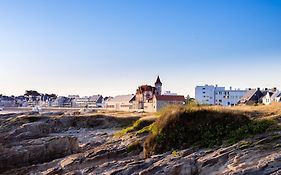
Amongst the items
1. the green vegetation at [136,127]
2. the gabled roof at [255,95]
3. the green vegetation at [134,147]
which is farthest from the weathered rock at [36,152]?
the gabled roof at [255,95]

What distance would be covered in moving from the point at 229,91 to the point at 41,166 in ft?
413

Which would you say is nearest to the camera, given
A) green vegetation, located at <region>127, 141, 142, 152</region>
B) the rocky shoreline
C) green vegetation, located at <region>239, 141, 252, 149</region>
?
the rocky shoreline

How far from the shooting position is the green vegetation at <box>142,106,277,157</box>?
1719 cm

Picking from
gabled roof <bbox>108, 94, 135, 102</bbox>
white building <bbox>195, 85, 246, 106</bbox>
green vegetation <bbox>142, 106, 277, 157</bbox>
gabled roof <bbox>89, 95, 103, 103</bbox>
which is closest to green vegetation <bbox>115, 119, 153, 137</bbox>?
green vegetation <bbox>142, 106, 277, 157</bbox>

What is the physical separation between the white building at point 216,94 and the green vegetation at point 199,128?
121566 millimetres

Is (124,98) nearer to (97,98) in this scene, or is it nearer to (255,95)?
(255,95)

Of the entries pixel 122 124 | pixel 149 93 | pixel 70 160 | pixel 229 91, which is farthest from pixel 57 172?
pixel 229 91

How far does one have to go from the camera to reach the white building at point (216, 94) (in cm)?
13988

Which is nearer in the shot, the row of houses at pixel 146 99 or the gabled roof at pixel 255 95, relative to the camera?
the gabled roof at pixel 255 95

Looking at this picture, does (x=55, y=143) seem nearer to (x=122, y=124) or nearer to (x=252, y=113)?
(x=252, y=113)

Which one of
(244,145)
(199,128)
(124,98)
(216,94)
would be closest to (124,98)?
(124,98)

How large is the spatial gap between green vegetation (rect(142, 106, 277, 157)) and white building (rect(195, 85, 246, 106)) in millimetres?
121566

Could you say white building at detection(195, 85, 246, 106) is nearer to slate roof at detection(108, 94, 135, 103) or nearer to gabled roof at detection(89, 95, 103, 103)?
slate roof at detection(108, 94, 135, 103)

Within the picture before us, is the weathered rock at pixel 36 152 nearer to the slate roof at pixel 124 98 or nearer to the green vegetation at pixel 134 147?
the green vegetation at pixel 134 147
